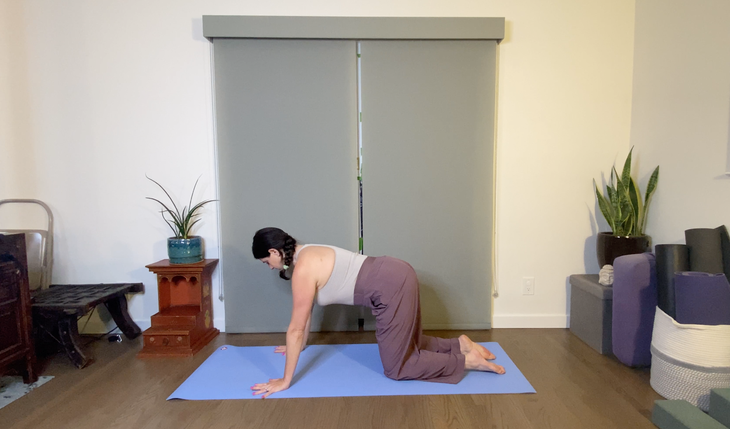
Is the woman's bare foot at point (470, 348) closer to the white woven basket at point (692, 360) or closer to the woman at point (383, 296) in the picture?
the woman at point (383, 296)

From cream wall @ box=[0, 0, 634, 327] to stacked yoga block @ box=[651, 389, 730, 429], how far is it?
4.16 ft

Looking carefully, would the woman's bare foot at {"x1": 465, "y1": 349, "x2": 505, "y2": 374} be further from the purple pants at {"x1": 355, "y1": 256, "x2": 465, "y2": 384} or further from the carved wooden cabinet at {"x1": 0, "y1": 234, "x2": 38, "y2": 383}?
the carved wooden cabinet at {"x1": 0, "y1": 234, "x2": 38, "y2": 383}

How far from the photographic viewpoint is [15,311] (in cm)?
217

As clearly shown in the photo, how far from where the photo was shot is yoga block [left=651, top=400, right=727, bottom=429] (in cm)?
160

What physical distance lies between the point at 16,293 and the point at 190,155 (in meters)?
1.30

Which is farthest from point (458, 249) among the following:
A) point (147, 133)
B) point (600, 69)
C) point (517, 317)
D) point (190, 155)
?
point (147, 133)

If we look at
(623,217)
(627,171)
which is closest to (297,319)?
(623,217)

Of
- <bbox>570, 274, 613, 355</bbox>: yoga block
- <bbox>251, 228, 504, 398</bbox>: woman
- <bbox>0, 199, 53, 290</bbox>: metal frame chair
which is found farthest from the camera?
<bbox>0, 199, 53, 290</bbox>: metal frame chair

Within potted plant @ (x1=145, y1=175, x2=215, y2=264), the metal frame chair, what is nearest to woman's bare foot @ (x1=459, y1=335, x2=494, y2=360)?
potted plant @ (x1=145, y1=175, x2=215, y2=264)

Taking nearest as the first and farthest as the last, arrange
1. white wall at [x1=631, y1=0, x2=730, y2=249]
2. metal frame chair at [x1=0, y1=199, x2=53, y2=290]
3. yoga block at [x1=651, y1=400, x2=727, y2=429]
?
yoga block at [x1=651, y1=400, x2=727, y2=429] → white wall at [x1=631, y1=0, x2=730, y2=249] → metal frame chair at [x1=0, y1=199, x2=53, y2=290]

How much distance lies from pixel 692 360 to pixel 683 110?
1.51m

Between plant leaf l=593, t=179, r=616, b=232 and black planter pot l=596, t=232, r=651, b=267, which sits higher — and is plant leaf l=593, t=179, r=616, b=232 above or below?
above

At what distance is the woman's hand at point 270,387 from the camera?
6.69 ft

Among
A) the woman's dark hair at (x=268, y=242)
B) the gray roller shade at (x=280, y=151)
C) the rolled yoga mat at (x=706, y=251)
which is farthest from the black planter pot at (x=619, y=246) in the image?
the woman's dark hair at (x=268, y=242)
